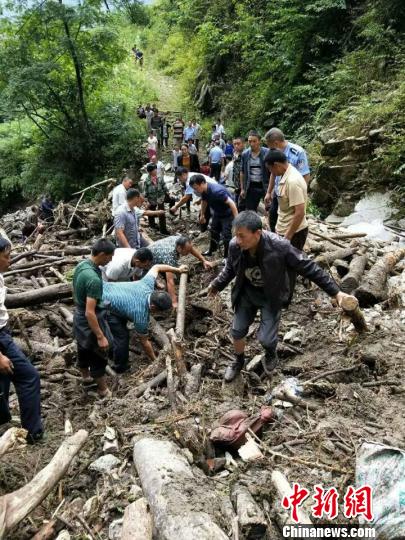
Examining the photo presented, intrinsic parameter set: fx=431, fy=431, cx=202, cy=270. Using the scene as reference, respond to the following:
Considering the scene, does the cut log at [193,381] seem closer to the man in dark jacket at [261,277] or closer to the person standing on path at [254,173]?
the man in dark jacket at [261,277]

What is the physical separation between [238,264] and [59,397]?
260 centimetres

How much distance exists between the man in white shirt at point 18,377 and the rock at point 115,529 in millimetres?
1585

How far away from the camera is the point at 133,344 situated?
6.02 metres

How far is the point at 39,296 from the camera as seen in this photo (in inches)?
261

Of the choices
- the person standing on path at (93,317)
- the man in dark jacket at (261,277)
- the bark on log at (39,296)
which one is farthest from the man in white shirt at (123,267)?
the man in dark jacket at (261,277)

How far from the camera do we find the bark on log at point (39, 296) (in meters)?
6.46

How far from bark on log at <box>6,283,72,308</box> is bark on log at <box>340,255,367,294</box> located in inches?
165

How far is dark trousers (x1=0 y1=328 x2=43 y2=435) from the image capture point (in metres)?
3.88

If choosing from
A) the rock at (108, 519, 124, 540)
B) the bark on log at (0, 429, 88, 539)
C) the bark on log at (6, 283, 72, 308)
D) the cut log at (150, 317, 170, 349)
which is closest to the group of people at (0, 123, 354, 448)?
the cut log at (150, 317, 170, 349)

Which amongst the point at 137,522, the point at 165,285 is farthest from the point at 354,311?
the point at 165,285

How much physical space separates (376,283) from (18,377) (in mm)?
4598

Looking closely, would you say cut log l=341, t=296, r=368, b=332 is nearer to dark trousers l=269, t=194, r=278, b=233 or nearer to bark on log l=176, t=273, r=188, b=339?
bark on log l=176, t=273, r=188, b=339

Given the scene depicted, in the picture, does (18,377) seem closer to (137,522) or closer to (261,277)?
(137,522)

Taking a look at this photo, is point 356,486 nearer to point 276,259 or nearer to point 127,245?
point 276,259
